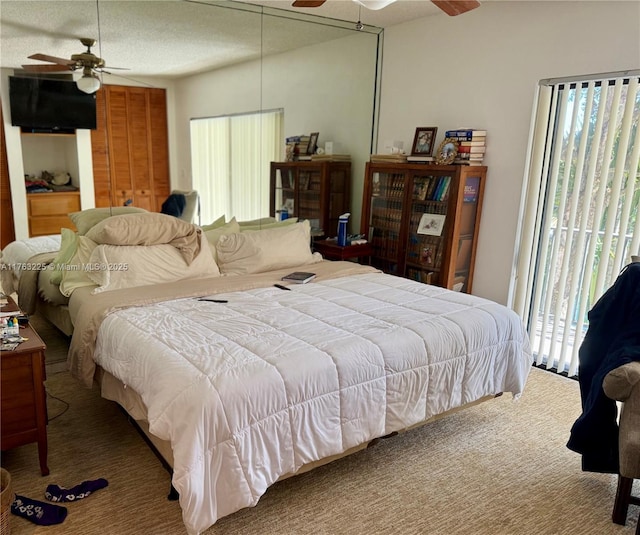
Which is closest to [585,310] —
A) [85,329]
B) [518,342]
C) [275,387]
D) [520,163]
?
[518,342]

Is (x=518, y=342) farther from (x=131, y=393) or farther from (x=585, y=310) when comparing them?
(x=131, y=393)

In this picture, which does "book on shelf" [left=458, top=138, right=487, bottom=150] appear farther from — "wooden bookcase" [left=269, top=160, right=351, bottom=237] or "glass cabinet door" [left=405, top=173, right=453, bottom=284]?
"wooden bookcase" [left=269, top=160, right=351, bottom=237]

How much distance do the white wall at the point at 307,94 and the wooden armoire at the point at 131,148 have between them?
140mm

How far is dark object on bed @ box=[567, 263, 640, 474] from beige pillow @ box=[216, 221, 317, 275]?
6.57 feet

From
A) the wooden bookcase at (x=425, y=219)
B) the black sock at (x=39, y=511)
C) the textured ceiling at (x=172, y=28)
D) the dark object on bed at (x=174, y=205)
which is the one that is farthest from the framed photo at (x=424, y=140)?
the black sock at (x=39, y=511)

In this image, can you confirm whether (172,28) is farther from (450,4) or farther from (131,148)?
(450,4)

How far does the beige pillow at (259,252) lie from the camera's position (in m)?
3.42

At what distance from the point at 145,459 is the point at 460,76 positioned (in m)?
3.44

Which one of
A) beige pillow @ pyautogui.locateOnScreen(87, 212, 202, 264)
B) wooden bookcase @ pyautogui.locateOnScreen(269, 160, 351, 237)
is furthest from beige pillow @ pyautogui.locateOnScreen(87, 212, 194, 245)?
wooden bookcase @ pyautogui.locateOnScreen(269, 160, 351, 237)

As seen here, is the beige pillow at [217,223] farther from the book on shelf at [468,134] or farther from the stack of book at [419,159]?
the book on shelf at [468,134]

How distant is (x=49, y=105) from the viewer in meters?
2.93

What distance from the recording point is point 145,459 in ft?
7.73

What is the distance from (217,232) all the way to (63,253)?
3.42 ft

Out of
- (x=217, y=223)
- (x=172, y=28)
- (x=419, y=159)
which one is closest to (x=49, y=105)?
(x=172, y=28)
